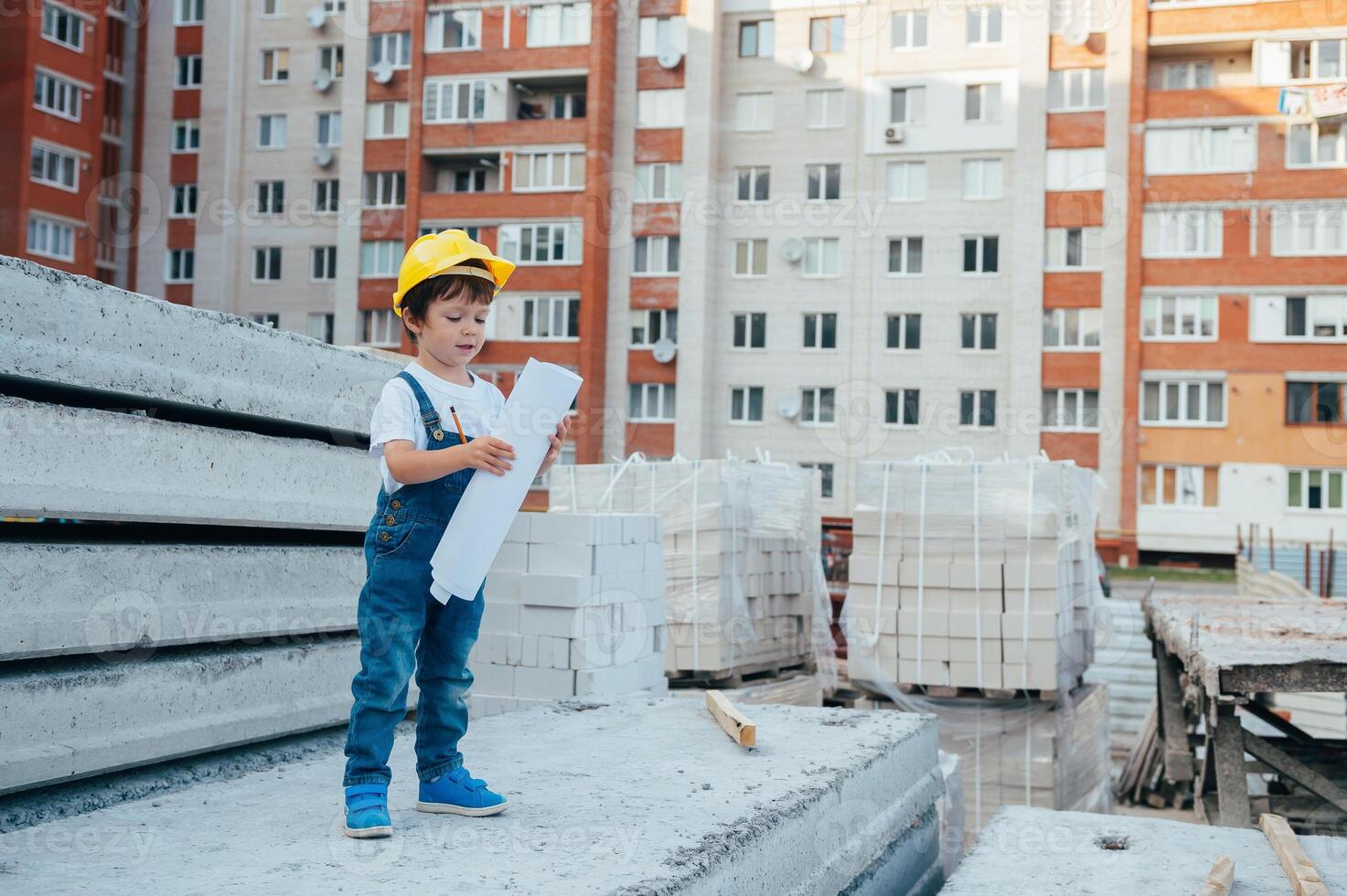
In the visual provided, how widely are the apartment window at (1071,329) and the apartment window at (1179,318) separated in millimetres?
1218

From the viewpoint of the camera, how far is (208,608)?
369 cm

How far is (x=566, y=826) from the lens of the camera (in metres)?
3.06

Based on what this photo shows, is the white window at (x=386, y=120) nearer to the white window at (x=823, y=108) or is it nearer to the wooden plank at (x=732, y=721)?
the white window at (x=823, y=108)

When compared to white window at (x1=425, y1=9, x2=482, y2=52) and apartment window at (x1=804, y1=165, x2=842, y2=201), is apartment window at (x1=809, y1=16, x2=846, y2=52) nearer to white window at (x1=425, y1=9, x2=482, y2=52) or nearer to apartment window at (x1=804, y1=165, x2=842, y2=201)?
apartment window at (x1=804, y1=165, x2=842, y2=201)

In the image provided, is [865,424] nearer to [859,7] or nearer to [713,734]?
[859,7]

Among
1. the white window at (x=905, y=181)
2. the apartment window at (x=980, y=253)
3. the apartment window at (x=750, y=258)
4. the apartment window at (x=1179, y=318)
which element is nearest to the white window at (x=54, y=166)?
the apartment window at (x=750, y=258)

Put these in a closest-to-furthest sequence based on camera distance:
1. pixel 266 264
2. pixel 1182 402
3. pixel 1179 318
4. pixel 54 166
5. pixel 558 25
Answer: pixel 1182 402 < pixel 1179 318 < pixel 558 25 < pixel 54 166 < pixel 266 264

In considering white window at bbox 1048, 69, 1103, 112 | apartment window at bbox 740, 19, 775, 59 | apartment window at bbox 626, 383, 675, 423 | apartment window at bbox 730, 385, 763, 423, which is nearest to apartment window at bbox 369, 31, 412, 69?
apartment window at bbox 740, 19, 775, 59

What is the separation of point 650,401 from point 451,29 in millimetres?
12500

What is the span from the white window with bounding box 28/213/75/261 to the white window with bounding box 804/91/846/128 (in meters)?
21.7

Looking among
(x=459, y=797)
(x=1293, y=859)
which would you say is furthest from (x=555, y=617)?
(x=1293, y=859)

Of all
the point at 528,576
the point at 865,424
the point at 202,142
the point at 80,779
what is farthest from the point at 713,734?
the point at 202,142

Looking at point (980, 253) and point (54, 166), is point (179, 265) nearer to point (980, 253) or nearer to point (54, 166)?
point (54, 166)

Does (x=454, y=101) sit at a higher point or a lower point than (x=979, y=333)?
higher
